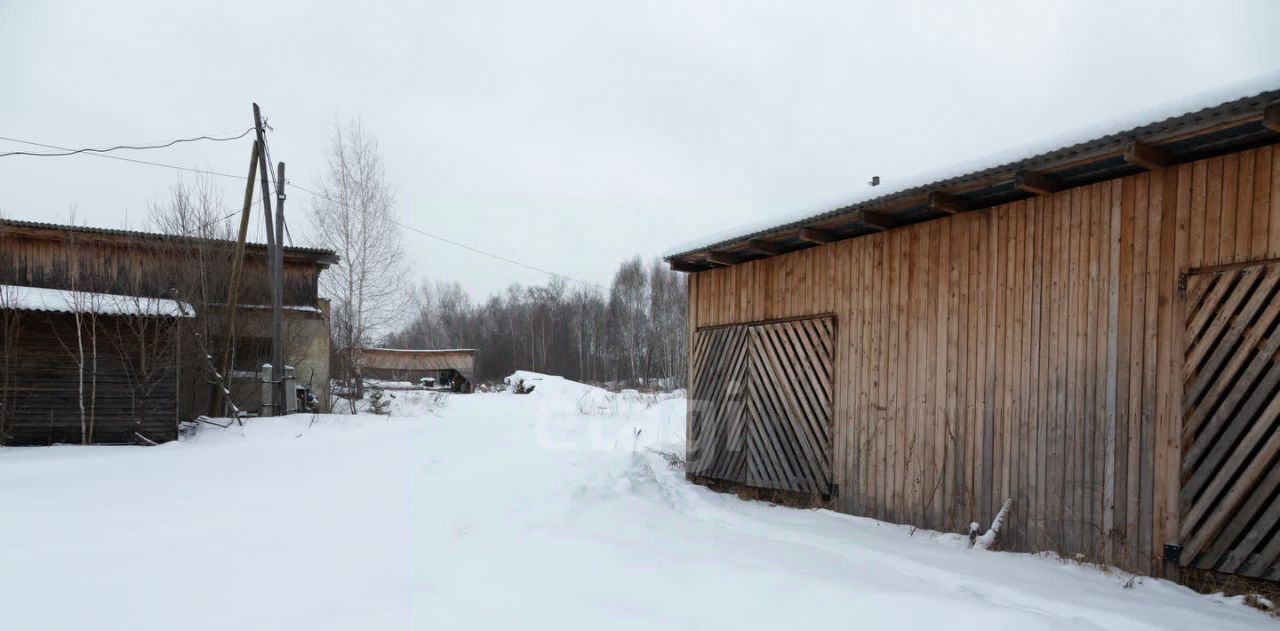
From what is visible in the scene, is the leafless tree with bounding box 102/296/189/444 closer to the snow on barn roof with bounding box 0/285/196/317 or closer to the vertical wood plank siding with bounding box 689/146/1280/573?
the snow on barn roof with bounding box 0/285/196/317

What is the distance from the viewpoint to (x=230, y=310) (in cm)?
1435

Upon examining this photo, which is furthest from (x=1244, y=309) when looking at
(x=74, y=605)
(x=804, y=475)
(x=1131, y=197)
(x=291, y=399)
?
(x=291, y=399)

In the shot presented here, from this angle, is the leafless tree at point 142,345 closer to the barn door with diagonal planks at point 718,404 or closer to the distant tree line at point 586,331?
the barn door with diagonal planks at point 718,404

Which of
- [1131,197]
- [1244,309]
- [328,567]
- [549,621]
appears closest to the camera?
[549,621]

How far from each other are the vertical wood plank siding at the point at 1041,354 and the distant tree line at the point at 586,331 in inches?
1061

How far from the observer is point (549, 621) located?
4098 millimetres

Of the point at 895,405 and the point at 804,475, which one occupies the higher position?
the point at 895,405

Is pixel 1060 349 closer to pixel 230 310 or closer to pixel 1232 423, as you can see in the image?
pixel 1232 423

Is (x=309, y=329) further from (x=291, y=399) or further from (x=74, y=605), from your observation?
(x=74, y=605)

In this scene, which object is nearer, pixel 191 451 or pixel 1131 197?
pixel 1131 197

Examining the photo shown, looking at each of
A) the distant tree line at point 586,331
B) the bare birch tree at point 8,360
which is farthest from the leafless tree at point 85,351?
the distant tree line at point 586,331

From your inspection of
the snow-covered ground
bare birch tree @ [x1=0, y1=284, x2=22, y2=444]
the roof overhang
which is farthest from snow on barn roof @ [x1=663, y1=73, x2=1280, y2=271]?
bare birch tree @ [x1=0, y1=284, x2=22, y2=444]

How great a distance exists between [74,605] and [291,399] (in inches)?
479

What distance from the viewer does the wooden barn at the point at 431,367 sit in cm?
3806
